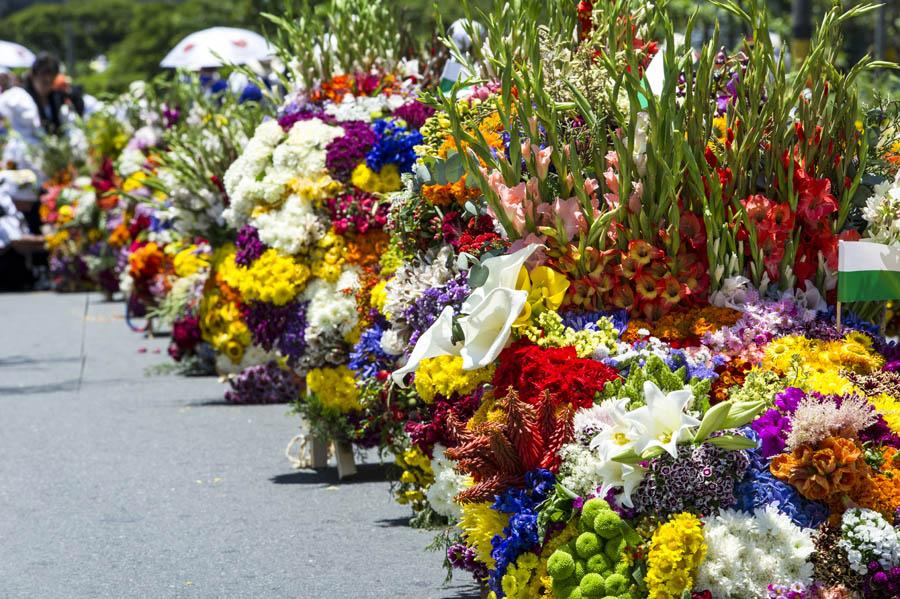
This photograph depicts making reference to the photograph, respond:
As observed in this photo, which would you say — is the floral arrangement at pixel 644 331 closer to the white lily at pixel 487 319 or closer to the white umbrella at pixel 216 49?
the white lily at pixel 487 319

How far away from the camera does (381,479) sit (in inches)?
298

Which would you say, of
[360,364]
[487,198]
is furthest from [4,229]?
[487,198]

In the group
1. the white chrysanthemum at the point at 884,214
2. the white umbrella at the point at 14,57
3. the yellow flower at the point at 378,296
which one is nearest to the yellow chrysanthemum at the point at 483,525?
the white chrysanthemum at the point at 884,214

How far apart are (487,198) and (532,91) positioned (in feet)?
1.18

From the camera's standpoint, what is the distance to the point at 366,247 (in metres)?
7.17

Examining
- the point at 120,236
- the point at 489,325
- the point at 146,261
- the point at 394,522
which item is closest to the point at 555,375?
the point at 489,325

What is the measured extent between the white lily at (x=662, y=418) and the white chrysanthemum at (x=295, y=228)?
345cm

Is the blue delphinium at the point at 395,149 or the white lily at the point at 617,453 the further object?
the blue delphinium at the point at 395,149

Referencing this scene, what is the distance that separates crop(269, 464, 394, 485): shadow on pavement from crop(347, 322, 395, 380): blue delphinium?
132 centimetres

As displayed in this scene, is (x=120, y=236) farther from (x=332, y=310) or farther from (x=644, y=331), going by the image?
(x=644, y=331)

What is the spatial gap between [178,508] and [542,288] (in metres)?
2.88

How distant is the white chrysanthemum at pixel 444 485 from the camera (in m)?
5.27

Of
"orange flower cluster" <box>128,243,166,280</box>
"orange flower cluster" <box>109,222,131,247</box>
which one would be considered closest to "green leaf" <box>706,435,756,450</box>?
"orange flower cluster" <box>128,243,166,280</box>

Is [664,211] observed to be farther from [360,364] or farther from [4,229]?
[4,229]
